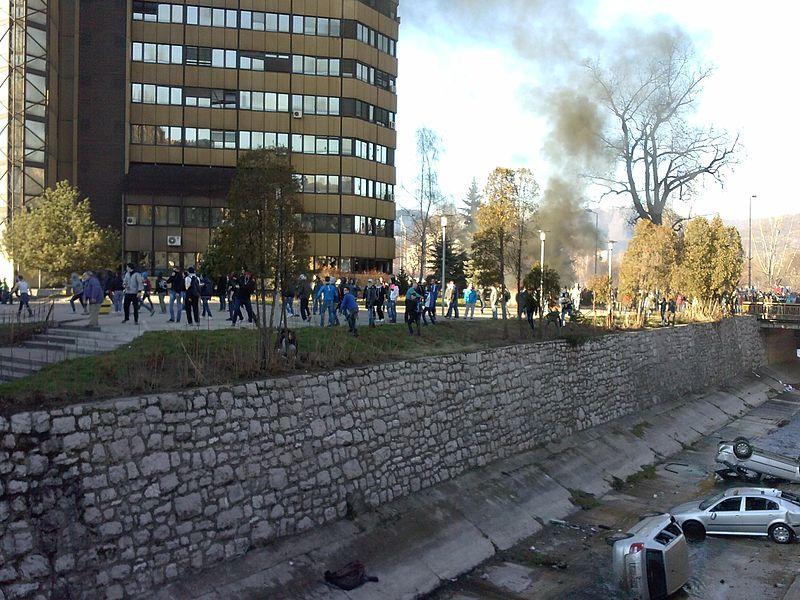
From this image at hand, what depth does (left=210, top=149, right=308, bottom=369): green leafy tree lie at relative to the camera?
51.5 ft

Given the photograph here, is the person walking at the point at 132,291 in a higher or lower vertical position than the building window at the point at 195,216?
lower

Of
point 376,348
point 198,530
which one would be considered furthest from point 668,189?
point 198,530

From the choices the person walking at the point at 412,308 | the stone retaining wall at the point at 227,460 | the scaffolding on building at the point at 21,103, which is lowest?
the stone retaining wall at the point at 227,460

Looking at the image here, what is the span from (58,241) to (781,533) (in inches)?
1277

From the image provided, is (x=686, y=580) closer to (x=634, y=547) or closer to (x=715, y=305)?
(x=634, y=547)

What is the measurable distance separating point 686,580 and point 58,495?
11845 millimetres

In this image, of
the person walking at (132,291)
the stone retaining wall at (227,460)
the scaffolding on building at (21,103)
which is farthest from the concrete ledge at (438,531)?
the scaffolding on building at (21,103)

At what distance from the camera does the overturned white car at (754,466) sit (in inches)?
945

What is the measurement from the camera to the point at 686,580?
15.4 meters

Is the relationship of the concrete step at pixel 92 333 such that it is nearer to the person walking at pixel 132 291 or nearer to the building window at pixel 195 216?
the person walking at pixel 132 291

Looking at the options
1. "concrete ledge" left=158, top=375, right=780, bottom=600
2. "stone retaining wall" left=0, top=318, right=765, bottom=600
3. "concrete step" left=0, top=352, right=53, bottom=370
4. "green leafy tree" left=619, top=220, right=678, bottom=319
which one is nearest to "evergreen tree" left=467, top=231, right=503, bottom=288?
"stone retaining wall" left=0, top=318, right=765, bottom=600

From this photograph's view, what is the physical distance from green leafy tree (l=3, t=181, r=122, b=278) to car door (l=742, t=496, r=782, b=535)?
98.8ft

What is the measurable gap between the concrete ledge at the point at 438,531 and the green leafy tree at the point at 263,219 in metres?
4.10

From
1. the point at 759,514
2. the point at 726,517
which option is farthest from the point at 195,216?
the point at 759,514
